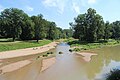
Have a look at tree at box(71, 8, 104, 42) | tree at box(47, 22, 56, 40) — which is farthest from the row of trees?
tree at box(47, 22, 56, 40)

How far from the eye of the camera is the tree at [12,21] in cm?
7875

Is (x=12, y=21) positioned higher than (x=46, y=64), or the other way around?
(x=12, y=21)

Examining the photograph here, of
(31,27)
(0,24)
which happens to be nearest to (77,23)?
(31,27)

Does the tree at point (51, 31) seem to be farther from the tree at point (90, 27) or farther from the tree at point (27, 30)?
the tree at point (27, 30)

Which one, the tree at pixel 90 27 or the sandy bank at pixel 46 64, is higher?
the tree at pixel 90 27

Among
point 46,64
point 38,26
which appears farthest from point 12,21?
point 46,64

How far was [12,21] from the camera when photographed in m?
79.9

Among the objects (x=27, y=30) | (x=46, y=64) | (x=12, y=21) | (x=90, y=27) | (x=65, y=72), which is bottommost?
(x=65, y=72)

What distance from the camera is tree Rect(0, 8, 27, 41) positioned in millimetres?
78750

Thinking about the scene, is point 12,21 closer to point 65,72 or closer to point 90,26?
Result: point 90,26

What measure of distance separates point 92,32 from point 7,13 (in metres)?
38.2

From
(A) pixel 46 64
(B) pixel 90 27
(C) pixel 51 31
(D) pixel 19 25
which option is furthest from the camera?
(C) pixel 51 31

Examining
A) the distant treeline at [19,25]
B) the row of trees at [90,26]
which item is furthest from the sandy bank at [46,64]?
the row of trees at [90,26]

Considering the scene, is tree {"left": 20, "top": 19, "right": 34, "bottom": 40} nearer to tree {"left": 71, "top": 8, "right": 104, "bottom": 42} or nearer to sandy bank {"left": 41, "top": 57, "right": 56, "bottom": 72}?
tree {"left": 71, "top": 8, "right": 104, "bottom": 42}
